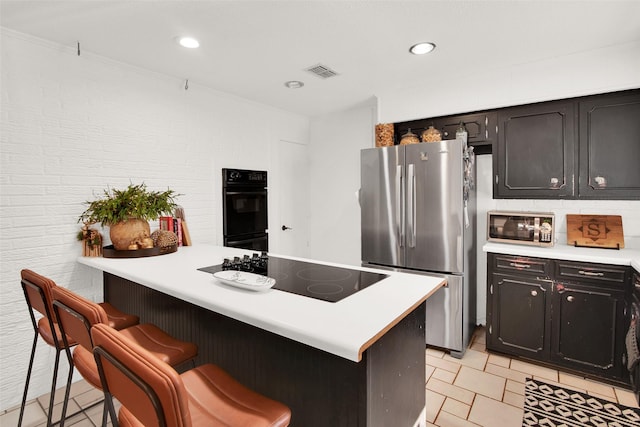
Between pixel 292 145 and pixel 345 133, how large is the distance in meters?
0.73

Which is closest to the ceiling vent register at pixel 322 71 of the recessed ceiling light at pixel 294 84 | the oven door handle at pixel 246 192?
the recessed ceiling light at pixel 294 84

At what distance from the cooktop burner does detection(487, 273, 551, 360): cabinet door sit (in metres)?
1.61

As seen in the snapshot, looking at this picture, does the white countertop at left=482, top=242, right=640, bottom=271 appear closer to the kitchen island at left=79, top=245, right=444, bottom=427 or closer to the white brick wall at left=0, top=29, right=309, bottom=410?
the kitchen island at left=79, top=245, right=444, bottom=427

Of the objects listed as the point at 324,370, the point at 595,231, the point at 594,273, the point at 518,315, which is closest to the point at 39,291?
the point at 324,370

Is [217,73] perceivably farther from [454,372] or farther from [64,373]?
[454,372]

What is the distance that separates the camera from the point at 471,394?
7.86 feet

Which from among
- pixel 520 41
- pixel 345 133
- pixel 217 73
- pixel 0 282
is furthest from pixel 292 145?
pixel 0 282

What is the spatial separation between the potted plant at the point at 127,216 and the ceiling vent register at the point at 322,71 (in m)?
→ 1.72

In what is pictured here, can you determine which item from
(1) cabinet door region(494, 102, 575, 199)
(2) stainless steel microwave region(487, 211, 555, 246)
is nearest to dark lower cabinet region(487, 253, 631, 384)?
(2) stainless steel microwave region(487, 211, 555, 246)

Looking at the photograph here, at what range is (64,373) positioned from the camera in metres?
2.58

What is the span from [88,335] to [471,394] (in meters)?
2.37

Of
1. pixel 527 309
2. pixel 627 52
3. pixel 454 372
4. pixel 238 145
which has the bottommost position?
pixel 454 372

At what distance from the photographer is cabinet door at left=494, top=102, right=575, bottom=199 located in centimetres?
283

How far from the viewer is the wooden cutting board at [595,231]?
9.02 ft
